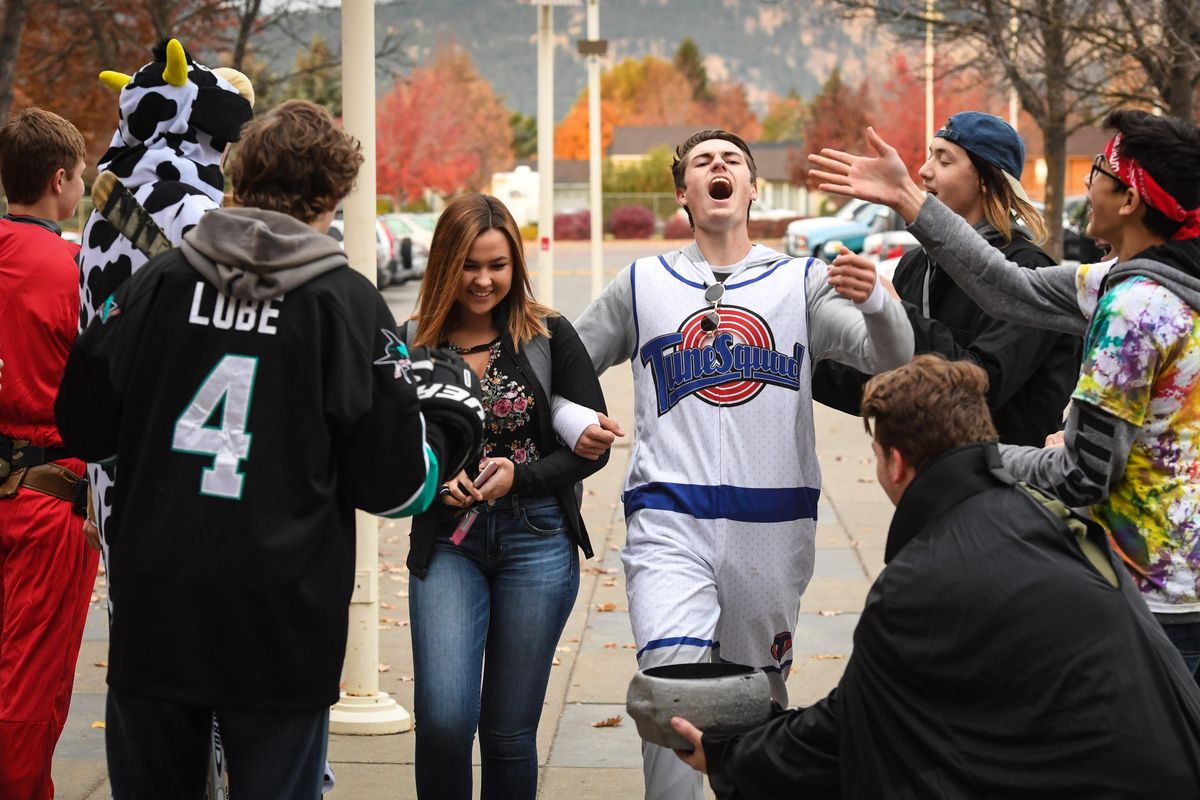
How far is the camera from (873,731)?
3.21 m

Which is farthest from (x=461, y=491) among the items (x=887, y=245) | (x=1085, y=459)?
(x=887, y=245)

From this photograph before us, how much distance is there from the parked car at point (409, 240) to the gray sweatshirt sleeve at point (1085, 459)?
32682 mm

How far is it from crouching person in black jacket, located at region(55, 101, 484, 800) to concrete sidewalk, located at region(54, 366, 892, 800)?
2548 millimetres

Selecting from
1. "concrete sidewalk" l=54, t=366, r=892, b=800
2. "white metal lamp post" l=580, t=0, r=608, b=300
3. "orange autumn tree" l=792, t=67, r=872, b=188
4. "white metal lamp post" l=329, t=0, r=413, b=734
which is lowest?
"concrete sidewalk" l=54, t=366, r=892, b=800

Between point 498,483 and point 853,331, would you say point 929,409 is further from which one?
point 498,483

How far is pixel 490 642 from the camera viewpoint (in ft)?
15.2

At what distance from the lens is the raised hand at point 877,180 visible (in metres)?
4.24

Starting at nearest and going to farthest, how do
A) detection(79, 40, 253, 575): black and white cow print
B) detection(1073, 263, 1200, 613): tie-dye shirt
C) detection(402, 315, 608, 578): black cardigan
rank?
detection(1073, 263, 1200, 613): tie-dye shirt → detection(79, 40, 253, 575): black and white cow print → detection(402, 315, 608, 578): black cardigan

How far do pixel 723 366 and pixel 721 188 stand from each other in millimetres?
528

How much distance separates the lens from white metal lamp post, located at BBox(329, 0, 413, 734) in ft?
19.8

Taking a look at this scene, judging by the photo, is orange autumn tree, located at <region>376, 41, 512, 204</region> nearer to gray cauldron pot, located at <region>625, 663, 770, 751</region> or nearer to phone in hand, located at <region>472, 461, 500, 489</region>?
phone in hand, located at <region>472, 461, 500, 489</region>

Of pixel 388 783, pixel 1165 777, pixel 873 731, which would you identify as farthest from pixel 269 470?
pixel 388 783

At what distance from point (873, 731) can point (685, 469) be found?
4.95 ft

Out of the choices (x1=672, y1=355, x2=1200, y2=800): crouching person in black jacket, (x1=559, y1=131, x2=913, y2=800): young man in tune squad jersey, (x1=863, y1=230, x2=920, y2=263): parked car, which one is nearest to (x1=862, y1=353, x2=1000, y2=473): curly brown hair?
(x1=672, y1=355, x2=1200, y2=800): crouching person in black jacket
